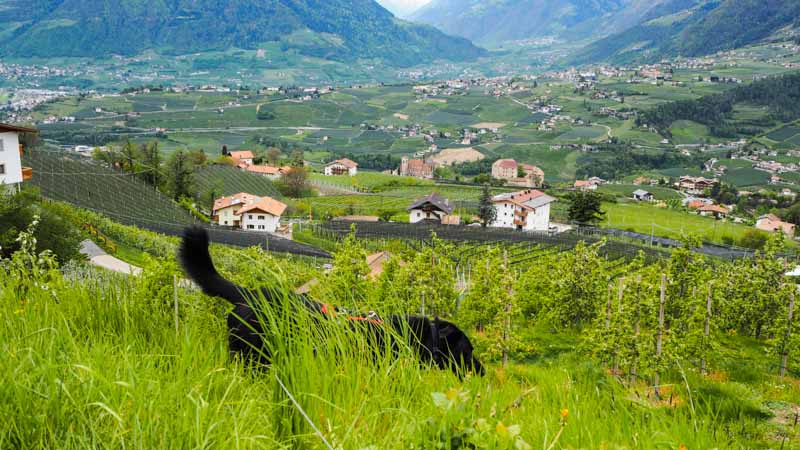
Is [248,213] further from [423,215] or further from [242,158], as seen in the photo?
[242,158]

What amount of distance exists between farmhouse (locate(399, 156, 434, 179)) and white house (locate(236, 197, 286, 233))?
44.9 m

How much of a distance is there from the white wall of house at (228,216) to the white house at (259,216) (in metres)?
1.00

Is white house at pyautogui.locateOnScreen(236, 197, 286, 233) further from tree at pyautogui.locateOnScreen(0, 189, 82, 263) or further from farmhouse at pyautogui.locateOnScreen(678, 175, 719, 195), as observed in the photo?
farmhouse at pyautogui.locateOnScreen(678, 175, 719, 195)

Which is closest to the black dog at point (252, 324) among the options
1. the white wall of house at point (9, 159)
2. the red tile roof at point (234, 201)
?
the white wall of house at point (9, 159)

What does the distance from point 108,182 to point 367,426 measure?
45.0 meters

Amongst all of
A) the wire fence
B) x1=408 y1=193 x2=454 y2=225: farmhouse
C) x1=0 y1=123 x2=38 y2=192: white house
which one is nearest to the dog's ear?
x1=0 y1=123 x2=38 y2=192: white house

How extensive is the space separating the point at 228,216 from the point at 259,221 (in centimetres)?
409

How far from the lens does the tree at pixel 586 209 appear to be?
62338 millimetres

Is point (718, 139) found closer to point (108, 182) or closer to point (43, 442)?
point (108, 182)

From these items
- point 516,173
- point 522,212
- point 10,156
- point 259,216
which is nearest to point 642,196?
point 516,173

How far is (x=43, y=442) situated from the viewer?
1.35 m

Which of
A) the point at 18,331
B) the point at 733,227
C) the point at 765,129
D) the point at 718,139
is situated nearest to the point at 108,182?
the point at 18,331

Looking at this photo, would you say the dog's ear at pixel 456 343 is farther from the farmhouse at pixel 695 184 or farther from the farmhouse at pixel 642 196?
the farmhouse at pixel 695 184

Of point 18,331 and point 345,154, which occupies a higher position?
point 18,331
